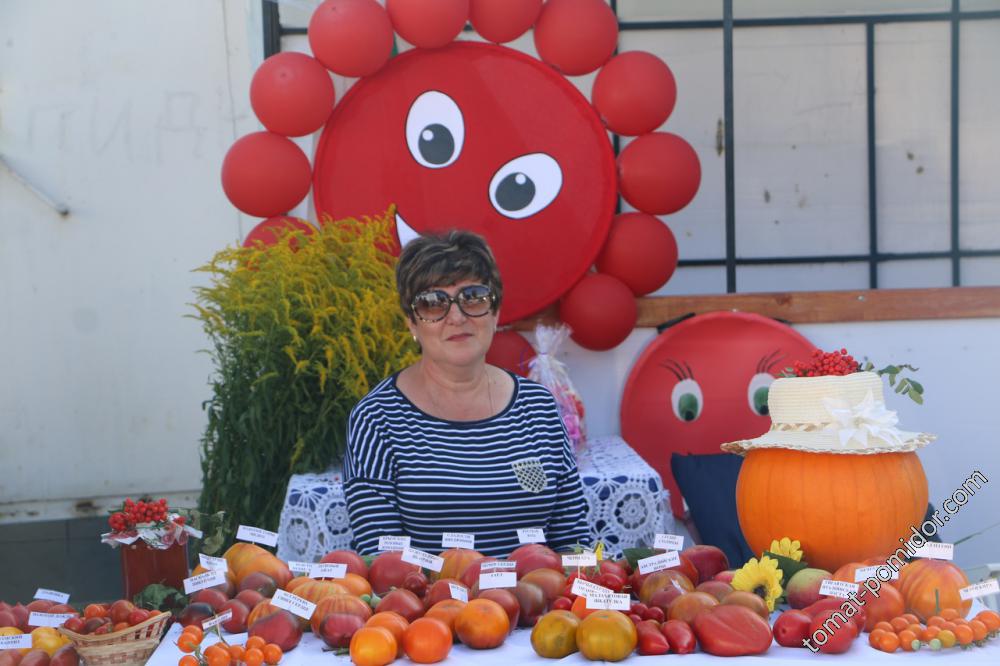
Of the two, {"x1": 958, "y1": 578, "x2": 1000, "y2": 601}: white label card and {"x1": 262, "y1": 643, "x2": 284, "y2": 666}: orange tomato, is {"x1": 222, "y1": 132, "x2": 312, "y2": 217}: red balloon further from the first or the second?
{"x1": 958, "y1": 578, "x2": 1000, "y2": 601}: white label card

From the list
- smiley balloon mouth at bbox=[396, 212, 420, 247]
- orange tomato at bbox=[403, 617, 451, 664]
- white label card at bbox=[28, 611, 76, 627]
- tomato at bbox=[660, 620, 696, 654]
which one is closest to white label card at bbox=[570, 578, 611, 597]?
tomato at bbox=[660, 620, 696, 654]

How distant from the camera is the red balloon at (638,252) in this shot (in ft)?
12.4

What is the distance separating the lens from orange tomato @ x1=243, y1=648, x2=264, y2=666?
1.57m

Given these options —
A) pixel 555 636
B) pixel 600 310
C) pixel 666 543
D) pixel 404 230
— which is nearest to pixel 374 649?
pixel 555 636

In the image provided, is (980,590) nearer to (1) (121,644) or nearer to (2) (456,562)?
(2) (456,562)

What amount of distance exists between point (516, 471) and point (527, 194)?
1.44 meters

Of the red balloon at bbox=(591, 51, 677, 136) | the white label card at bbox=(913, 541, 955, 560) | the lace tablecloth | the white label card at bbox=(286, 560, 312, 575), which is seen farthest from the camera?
the red balloon at bbox=(591, 51, 677, 136)

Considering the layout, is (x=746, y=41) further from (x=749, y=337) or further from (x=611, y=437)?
(x=611, y=437)

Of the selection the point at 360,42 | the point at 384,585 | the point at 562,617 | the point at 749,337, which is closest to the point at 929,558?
the point at 562,617

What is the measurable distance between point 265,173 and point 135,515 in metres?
1.93

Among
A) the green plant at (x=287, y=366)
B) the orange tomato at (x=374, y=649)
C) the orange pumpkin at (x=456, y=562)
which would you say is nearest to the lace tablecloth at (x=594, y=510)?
the green plant at (x=287, y=366)

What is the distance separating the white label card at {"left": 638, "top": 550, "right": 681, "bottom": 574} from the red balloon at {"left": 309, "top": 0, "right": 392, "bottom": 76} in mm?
2297

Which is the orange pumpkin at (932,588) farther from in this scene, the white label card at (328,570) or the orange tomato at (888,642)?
the white label card at (328,570)

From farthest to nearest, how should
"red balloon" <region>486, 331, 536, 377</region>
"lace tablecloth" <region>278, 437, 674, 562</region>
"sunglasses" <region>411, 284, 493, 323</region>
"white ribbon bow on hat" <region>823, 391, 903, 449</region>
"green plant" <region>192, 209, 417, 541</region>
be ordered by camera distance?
1. "red balloon" <region>486, 331, 536, 377</region>
2. "green plant" <region>192, 209, 417, 541</region>
3. "lace tablecloth" <region>278, 437, 674, 562</region>
4. "sunglasses" <region>411, 284, 493, 323</region>
5. "white ribbon bow on hat" <region>823, 391, 903, 449</region>
